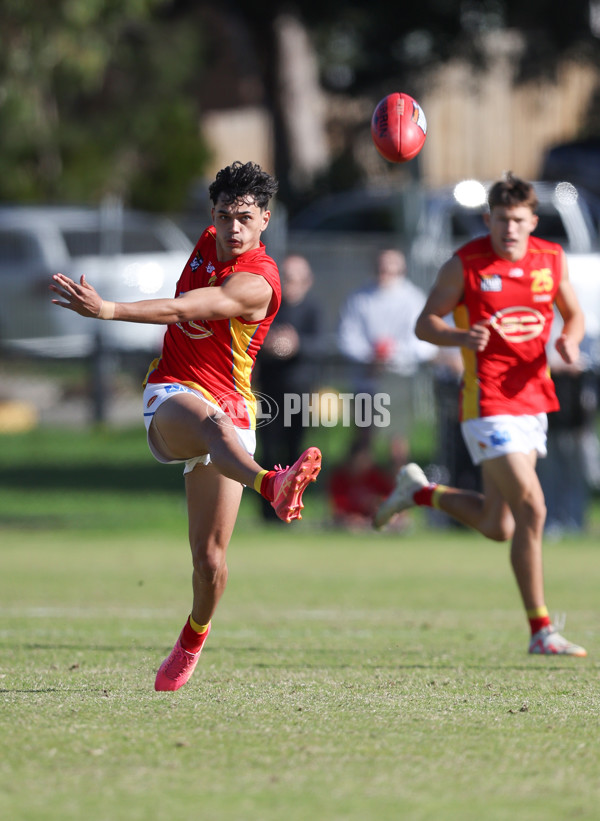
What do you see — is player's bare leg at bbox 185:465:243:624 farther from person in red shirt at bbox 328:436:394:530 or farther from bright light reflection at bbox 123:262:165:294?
bright light reflection at bbox 123:262:165:294

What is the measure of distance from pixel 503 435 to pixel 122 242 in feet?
47.9

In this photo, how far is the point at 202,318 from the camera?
19.3 ft

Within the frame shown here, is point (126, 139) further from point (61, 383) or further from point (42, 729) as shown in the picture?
point (42, 729)

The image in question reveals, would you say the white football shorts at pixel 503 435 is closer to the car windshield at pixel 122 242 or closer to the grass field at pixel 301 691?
the grass field at pixel 301 691

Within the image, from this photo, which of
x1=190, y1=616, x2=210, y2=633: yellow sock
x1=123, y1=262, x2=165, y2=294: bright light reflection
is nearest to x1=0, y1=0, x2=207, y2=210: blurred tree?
x1=123, y1=262, x2=165, y2=294: bright light reflection

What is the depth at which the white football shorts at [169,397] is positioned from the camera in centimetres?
608

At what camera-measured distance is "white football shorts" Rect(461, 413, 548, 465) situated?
7.55 m

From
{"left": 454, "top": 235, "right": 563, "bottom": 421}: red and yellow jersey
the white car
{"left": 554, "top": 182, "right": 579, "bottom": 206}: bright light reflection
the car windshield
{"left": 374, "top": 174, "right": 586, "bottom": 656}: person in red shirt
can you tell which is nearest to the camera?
{"left": 374, "top": 174, "right": 586, "bottom": 656}: person in red shirt

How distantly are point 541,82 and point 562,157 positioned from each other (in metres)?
5.02

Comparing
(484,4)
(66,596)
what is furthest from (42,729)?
(484,4)

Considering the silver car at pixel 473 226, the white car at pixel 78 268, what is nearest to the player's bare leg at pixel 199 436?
the silver car at pixel 473 226

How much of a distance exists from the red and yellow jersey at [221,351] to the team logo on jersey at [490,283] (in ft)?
5.84

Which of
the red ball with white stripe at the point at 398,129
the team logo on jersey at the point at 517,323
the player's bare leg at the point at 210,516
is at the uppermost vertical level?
the red ball with white stripe at the point at 398,129

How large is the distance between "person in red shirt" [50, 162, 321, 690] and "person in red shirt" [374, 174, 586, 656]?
1.65 m
